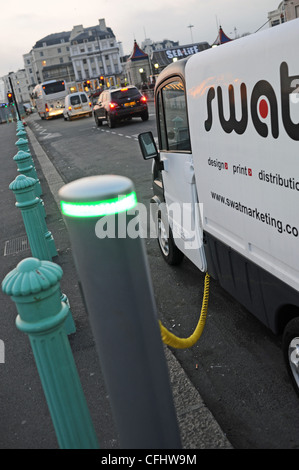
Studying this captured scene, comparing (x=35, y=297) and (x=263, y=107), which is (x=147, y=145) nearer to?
(x=263, y=107)

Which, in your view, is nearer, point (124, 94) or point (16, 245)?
point (16, 245)

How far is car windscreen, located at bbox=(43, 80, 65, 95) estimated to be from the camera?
1743 inches

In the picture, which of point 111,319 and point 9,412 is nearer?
point 111,319

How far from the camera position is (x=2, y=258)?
7336mm

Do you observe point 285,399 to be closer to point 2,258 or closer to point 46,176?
point 2,258

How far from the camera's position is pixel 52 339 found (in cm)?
210

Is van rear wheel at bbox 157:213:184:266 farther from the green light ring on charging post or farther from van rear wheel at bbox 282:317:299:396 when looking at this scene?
the green light ring on charging post

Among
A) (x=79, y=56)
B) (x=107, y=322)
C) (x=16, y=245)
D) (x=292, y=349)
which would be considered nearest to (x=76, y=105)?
(x=16, y=245)

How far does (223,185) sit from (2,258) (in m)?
4.56

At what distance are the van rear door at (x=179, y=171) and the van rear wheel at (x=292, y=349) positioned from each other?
1368mm

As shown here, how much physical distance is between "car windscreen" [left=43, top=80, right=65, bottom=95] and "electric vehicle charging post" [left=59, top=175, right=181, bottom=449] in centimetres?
4500

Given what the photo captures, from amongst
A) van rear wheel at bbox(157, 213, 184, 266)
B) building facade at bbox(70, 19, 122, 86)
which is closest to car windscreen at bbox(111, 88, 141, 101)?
van rear wheel at bbox(157, 213, 184, 266)

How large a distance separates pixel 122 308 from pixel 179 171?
3126mm
